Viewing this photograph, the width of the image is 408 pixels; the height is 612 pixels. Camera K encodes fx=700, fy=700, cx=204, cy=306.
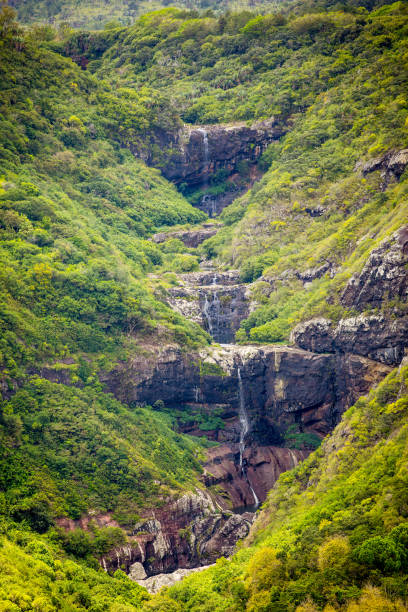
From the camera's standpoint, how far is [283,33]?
4230 inches

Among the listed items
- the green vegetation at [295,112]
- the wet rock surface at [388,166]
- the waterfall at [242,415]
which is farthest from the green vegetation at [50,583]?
the wet rock surface at [388,166]

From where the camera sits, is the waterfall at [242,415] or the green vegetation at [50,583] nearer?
the green vegetation at [50,583]

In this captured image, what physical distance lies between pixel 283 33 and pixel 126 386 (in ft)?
229

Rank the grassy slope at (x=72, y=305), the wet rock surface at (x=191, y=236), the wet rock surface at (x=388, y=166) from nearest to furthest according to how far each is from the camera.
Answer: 1. the grassy slope at (x=72, y=305)
2. the wet rock surface at (x=388, y=166)
3. the wet rock surface at (x=191, y=236)

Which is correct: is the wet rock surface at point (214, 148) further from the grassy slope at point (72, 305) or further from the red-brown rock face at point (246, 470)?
the red-brown rock face at point (246, 470)

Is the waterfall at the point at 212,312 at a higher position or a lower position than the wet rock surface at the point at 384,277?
lower

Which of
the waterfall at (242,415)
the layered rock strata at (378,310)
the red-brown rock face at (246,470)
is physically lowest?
the red-brown rock face at (246,470)

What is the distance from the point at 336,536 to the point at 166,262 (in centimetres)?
4996

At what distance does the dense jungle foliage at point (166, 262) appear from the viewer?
1519 inches

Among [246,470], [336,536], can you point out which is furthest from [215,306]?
[336,536]

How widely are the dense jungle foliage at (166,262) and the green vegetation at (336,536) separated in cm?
14

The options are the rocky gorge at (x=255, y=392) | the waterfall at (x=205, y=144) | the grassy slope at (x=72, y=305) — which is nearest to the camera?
the grassy slope at (x=72, y=305)

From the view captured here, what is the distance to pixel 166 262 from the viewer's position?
270 feet

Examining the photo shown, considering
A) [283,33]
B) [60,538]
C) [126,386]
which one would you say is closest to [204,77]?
[283,33]
